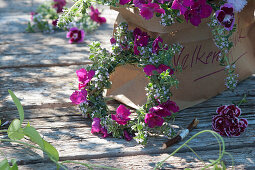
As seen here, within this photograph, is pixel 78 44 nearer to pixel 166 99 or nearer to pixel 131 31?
pixel 131 31

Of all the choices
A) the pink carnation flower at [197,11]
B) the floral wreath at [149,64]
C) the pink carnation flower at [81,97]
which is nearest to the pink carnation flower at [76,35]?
the floral wreath at [149,64]

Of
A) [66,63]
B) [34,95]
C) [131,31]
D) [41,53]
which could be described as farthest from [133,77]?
[41,53]

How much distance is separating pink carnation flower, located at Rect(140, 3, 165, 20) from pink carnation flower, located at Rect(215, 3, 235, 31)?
0.30m

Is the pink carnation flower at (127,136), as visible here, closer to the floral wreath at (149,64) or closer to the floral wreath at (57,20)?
the floral wreath at (149,64)

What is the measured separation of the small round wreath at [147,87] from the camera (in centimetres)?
165

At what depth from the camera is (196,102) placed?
6.72ft

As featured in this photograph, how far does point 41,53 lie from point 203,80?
54.2 inches

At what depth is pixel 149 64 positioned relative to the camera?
170cm

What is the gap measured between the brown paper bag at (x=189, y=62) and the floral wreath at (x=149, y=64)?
6 cm

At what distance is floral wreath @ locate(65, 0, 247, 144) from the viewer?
1.65 m

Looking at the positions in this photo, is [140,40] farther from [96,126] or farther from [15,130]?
[15,130]

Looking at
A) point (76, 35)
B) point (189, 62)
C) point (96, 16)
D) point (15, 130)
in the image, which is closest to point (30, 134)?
point (15, 130)

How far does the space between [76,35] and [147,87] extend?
1.59 m

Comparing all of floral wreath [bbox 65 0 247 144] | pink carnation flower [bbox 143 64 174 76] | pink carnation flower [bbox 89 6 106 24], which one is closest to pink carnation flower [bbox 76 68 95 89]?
floral wreath [bbox 65 0 247 144]
